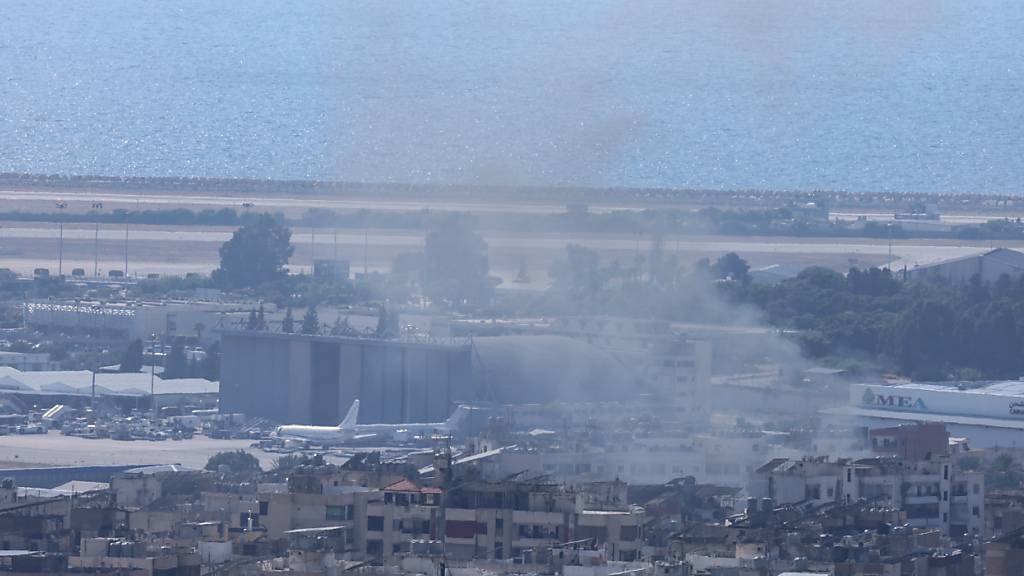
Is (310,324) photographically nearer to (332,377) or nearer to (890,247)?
(332,377)

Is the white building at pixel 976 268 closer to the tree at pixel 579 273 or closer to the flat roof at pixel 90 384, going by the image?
the tree at pixel 579 273

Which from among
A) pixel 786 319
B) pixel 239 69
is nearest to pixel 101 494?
pixel 786 319

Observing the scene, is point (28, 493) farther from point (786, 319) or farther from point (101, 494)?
point (786, 319)

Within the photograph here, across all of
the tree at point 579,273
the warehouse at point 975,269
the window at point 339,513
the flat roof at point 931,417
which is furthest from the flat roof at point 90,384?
the window at point 339,513

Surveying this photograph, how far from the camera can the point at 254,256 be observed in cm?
5888

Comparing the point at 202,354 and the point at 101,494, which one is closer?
the point at 101,494

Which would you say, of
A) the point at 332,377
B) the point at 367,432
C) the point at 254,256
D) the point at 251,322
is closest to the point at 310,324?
the point at 251,322

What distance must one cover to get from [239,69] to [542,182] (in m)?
71.8

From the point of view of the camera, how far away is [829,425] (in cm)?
3816

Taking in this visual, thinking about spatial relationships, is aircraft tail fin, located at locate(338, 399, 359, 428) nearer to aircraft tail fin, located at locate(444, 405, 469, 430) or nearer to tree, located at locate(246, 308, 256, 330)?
aircraft tail fin, located at locate(444, 405, 469, 430)

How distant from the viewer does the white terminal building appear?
3797 centimetres

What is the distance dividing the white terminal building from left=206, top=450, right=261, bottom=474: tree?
24.9 ft

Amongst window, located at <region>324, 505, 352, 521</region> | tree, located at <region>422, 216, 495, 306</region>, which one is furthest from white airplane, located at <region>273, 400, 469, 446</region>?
window, located at <region>324, 505, 352, 521</region>

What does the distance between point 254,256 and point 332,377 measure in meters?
15.4
